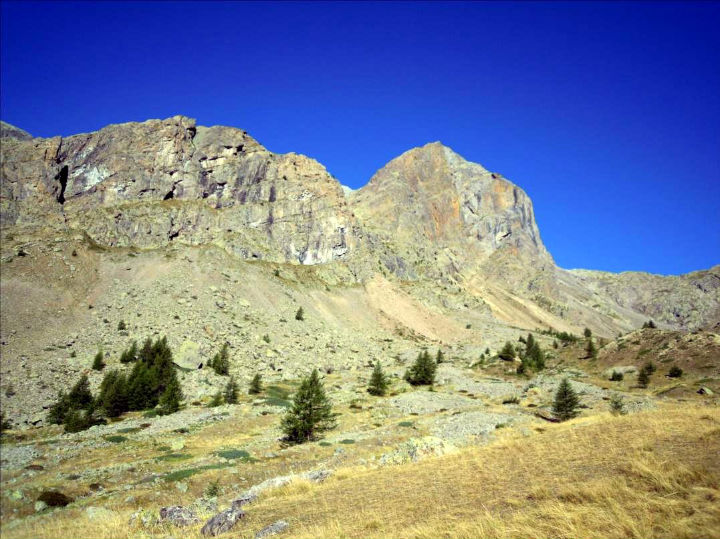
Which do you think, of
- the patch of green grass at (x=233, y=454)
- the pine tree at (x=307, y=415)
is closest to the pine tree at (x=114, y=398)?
the patch of green grass at (x=233, y=454)

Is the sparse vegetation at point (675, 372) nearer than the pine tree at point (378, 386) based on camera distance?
Yes

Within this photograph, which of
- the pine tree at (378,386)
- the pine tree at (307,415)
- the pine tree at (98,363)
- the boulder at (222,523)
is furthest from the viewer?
the pine tree at (98,363)

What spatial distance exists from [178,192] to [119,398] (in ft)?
406

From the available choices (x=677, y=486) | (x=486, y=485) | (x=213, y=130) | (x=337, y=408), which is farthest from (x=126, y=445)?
(x=213, y=130)

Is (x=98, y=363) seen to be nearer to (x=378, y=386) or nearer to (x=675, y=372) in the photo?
(x=378, y=386)

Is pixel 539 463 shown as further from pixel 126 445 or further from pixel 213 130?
pixel 213 130

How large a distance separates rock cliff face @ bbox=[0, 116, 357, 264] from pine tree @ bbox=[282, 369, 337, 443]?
9674 cm

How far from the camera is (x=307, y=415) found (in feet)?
100

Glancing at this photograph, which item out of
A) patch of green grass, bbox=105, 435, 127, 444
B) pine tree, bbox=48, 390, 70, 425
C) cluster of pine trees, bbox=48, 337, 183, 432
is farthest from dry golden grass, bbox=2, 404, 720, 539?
pine tree, bbox=48, 390, 70, 425

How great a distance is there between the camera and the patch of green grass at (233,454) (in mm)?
25375

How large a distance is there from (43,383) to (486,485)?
5147 cm

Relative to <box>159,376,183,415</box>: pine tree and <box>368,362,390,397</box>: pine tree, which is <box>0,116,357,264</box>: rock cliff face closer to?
<box>368,362,390,397</box>: pine tree

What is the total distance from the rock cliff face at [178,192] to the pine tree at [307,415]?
9674 centimetres

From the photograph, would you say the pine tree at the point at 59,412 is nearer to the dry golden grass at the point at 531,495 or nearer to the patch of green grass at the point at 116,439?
Result: the patch of green grass at the point at 116,439
